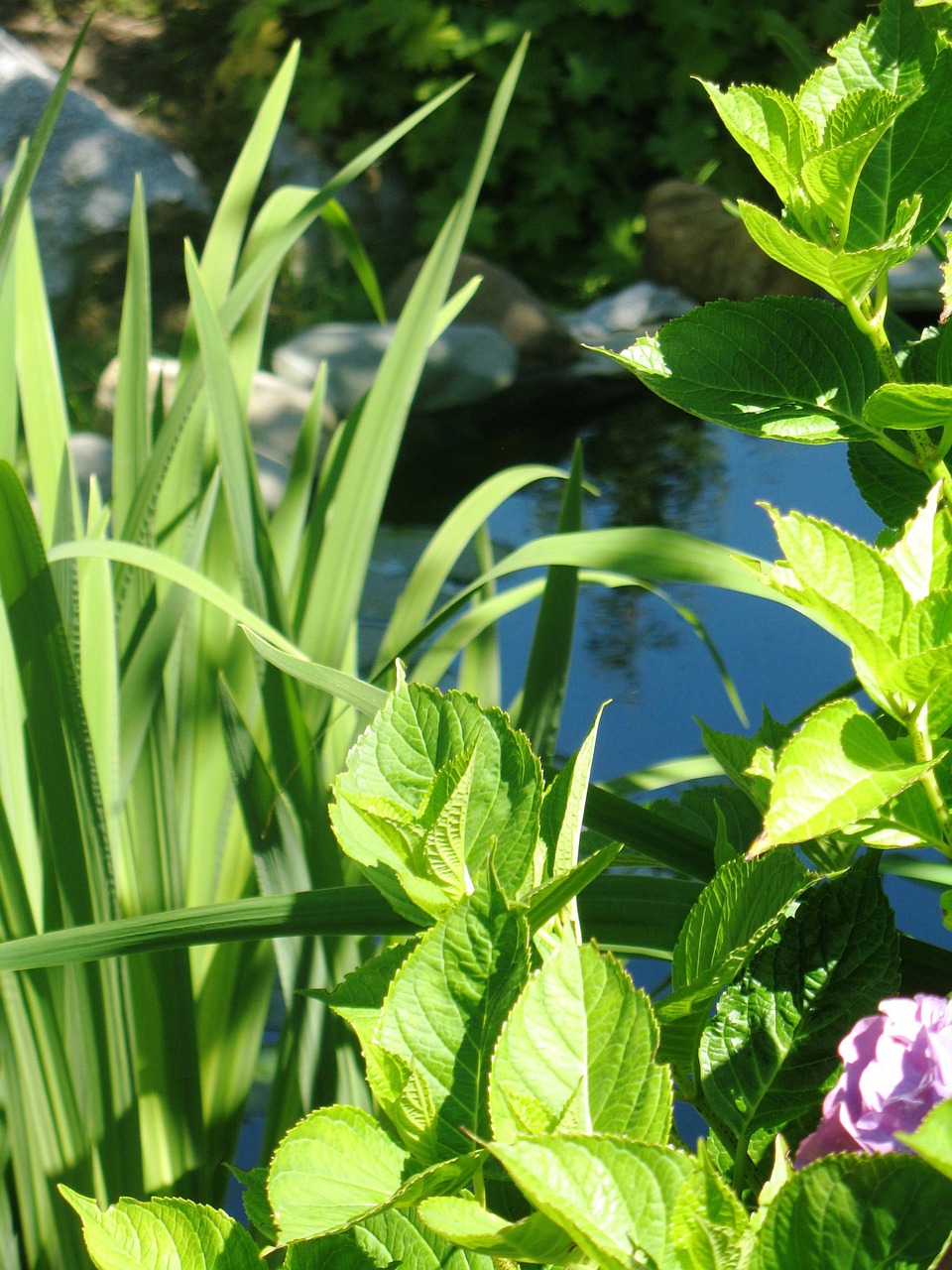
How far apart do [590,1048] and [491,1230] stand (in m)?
0.03

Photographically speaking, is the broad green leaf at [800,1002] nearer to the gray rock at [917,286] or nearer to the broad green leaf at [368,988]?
the broad green leaf at [368,988]

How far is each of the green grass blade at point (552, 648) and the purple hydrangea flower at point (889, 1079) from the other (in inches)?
21.2

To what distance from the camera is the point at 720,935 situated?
22 centimetres

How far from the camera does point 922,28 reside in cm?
25

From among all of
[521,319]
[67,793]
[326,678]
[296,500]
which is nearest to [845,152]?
[326,678]

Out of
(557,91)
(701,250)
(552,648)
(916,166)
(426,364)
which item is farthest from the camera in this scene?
(557,91)

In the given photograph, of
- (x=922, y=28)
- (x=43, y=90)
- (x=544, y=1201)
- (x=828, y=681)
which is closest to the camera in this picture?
(x=544, y=1201)

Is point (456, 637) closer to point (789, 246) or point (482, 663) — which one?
point (482, 663)

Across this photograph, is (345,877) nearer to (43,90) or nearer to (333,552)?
(333,552)

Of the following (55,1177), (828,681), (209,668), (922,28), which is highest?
(922,28)

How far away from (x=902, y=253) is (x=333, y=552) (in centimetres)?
63

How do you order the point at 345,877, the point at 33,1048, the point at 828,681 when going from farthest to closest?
the point at 828,681, the point at 345,877, the point at 33,1048

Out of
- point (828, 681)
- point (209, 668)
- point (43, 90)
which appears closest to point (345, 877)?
point (209, 668)

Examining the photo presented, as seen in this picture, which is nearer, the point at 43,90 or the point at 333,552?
the point at 333,552
